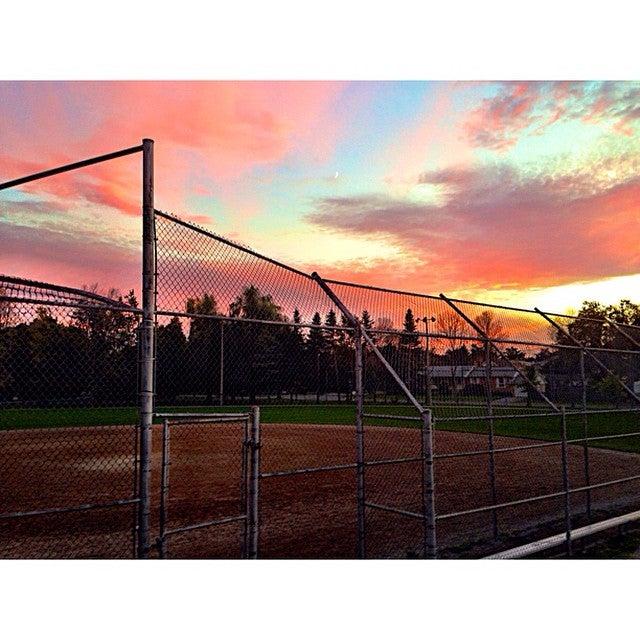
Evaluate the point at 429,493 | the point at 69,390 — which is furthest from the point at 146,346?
the point at 69,390

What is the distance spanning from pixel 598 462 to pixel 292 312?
40.6 ft

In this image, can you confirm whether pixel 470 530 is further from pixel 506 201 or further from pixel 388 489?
pixel 506 201

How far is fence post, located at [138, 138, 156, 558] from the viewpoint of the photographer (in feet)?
15.4

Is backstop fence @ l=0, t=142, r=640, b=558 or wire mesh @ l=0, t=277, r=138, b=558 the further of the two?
backstop fence @ l=0, t=142, r=640, b=558

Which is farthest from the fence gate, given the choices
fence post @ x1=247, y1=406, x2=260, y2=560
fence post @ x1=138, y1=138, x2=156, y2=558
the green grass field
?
the green grass field

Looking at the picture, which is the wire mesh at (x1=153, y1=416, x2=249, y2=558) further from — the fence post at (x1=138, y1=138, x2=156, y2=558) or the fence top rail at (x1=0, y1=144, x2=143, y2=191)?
the fence top rail at (x1=0, y1=144, x2=143, y2=191)

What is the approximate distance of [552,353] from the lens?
36.9ft

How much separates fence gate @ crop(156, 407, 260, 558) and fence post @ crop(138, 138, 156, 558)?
142 millimetres

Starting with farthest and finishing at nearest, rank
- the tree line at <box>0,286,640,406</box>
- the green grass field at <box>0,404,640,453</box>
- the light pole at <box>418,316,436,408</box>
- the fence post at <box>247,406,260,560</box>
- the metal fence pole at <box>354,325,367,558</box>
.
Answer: the green grass field at <box>0,404,640,453</box>
the light pole at <box>418,316,436,408</box>
the tree line at <box>0,286,640,406</box>
the metal fence pole at <box>354,325,367,558</box>
the fence post at <box>247,406,260,560</box>

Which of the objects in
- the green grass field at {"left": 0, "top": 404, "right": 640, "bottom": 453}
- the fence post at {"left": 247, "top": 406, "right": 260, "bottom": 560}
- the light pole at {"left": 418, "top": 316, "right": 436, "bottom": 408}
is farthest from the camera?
the green grass field at {"left": 0, "top": 404, "right": 640, "bottom": 453}

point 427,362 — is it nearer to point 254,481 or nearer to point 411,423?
point 254,481

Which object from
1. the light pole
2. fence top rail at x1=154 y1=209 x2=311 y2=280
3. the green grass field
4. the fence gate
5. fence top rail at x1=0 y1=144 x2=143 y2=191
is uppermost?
fence top rail at x1=0 y1=144 x2=143 y2=191

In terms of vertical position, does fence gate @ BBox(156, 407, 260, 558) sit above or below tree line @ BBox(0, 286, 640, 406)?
below

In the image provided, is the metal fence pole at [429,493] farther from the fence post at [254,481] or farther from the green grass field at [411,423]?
the green grass field at [411,423]
